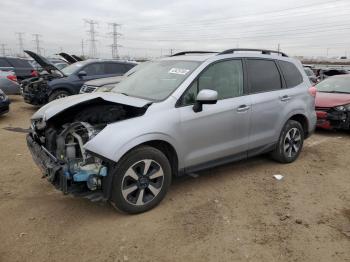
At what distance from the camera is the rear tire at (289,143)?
5.50 m

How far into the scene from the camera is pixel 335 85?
363 inches

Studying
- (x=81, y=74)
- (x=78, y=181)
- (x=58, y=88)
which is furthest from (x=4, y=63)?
(x=78, y=181)

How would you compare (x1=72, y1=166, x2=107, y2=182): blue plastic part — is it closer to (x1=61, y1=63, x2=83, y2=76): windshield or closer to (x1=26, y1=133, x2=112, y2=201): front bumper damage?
(x1=26, y1=133, x2=112, y2=201): front bumper damage

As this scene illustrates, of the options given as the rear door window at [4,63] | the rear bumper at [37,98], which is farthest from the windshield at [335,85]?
the rear door window at [4,63]

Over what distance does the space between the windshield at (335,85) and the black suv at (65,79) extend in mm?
6248

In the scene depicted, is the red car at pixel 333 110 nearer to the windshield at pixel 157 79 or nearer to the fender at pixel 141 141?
the windshield at pixel 157 79

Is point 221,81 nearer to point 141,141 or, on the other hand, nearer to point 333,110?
point 141,141

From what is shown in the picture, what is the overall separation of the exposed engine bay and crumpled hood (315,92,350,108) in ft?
18.4

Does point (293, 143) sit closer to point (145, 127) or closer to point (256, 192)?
point (256, 192)

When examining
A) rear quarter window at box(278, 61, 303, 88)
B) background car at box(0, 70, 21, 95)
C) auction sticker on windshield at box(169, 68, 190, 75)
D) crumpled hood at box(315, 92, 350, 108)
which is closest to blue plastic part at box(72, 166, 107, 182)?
auction sticker on windshield at box(169, 68, 190, 75)

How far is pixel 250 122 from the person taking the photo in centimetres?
482

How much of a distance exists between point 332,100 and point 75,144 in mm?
6526

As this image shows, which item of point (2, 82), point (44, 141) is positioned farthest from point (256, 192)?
point (2, 82)

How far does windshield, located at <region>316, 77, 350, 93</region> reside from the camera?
8.88m
